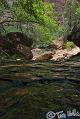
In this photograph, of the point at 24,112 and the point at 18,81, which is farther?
the point at 18,81

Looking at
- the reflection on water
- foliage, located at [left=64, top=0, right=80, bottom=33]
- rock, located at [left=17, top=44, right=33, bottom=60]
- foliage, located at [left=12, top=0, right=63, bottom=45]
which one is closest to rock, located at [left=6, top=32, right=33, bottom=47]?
rock, located at [left=17, top=44, right=33, bottom=60]

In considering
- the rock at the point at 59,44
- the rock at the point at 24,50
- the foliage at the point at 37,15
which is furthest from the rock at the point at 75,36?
the foliage at the point at 37,15

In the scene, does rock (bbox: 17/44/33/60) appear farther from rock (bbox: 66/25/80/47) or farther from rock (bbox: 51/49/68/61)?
rock (bbox: 66/25/80/47)

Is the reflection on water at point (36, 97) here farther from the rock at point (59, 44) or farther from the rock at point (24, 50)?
the rock at point (59, 44)

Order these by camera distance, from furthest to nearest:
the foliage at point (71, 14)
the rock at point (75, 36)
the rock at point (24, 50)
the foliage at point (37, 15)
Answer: the foliage at point (71, 14), the rock at point (75, 36), the rock at point (24, 50), the foliage at point (37, 15)

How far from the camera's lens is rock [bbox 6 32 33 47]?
28938 mm

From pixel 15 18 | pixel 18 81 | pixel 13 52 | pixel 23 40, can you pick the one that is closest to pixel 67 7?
pixel 23 40

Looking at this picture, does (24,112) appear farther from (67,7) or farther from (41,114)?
(67,7)

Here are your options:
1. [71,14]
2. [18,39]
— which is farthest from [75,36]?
[18,39]

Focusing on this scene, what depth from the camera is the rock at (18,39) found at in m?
28.9

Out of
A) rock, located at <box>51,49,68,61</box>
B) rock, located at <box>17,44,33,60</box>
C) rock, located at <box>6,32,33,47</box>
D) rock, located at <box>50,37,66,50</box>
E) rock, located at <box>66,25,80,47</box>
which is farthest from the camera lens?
rock, located at <box>50,37,66,50</box>

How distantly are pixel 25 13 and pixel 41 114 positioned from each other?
11997mm

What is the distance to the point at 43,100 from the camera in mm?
7629

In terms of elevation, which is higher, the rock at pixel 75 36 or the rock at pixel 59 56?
the rock at pixel 59 56
